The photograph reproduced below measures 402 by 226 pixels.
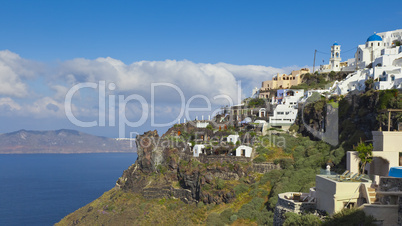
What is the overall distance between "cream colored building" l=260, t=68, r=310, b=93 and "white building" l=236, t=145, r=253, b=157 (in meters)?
34.0

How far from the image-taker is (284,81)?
84.8 meters

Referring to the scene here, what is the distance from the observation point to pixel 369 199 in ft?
55.4

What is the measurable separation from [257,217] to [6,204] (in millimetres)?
74054

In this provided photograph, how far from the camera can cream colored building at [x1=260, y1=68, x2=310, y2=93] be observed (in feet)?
276

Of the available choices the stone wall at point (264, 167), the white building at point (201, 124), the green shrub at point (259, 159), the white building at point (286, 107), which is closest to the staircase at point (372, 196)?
the stone wall at point (264, 167)

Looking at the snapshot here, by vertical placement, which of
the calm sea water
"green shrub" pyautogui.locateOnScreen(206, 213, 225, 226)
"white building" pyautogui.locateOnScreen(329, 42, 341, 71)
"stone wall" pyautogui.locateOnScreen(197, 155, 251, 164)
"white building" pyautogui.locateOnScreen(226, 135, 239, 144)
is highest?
"white building" pyautogui.locateOnScreen(329, 42, 341, 71)

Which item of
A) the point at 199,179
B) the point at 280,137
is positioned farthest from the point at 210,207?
the point at 280,137

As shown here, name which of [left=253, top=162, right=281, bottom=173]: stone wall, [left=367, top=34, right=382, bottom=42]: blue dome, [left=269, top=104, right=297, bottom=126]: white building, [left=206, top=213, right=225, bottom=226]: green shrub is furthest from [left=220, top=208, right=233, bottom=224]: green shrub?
[left=367, top=34, right=382, bottom=42]: blue dome

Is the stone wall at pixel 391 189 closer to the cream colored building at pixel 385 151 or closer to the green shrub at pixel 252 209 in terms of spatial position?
the cream colored building at pixel 385 151

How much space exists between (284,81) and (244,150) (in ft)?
125

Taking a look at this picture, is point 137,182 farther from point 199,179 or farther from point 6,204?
point 6,204

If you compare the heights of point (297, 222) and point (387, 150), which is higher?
point (387, 150)

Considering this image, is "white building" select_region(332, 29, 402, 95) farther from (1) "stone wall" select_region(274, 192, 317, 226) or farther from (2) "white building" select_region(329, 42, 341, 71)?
(1) "stone wall" select_region(274, 192, 317, 226)

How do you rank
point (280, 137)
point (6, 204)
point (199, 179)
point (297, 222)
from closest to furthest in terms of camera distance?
point (297, 222)
point (199, 179)
point (280, 137)
point (6, 204)
